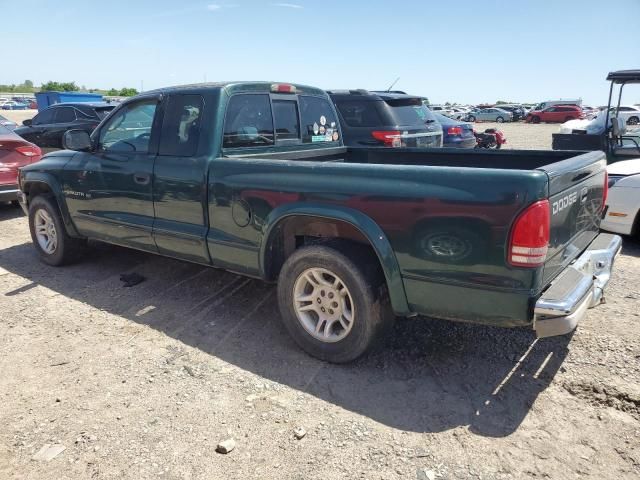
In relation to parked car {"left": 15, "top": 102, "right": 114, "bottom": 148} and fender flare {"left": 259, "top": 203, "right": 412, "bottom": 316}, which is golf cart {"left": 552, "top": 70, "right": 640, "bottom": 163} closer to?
fender flare {"left": 259, "top": 203, "right": 412, "bottom": 316}

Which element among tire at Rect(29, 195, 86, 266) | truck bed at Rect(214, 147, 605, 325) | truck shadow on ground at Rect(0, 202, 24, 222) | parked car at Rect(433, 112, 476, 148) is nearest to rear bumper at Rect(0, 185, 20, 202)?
A: truck shadow on ground at Rect(0, 202, 24, 222)

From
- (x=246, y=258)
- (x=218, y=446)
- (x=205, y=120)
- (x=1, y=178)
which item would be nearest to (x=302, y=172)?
(x=246, y=258)

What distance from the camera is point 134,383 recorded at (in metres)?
3.21

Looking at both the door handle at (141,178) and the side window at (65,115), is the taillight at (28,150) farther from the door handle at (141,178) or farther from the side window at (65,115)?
the door handle at (141,178)

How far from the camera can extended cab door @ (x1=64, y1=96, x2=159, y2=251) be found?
14.0ft

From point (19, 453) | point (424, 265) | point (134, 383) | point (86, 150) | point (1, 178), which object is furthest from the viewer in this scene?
point (1, 178)

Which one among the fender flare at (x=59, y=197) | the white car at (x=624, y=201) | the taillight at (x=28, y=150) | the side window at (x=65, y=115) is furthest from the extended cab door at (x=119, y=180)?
the side window at (x=65, y=115)

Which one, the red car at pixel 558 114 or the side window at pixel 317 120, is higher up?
the side window at pixel 317 120

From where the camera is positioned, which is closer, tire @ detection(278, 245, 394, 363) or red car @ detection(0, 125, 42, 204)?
tire @ detection(278, 245, 394, 363)

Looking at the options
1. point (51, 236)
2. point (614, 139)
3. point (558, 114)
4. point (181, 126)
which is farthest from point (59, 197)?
point (558, 114)

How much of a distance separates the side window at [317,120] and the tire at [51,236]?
283 cm

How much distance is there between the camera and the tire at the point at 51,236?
533cm

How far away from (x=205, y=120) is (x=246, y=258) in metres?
1.15

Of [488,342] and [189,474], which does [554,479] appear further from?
[189,474]
